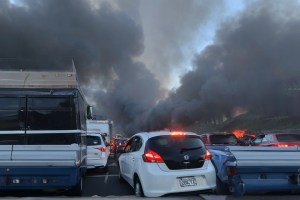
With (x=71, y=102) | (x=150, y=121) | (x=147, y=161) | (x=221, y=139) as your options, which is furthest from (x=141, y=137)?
(x=150, y=121)

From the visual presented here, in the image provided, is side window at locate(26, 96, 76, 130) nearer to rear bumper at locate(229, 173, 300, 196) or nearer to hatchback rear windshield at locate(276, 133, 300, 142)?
rear bumper at locate(229, 173, 300, 196)

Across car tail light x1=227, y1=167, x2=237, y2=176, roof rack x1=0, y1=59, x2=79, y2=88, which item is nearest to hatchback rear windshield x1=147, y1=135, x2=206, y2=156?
car tail light x1=227, y1=167, x2=237, y2=176

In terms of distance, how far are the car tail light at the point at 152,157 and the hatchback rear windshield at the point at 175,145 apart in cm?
8

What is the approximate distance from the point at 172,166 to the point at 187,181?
0.38 meters

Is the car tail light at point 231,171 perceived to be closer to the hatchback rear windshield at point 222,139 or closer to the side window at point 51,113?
the side window at point 51,113

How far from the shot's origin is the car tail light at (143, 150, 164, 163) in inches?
305

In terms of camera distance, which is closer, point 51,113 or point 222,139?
point 51,113

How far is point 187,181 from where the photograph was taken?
25.3 ft

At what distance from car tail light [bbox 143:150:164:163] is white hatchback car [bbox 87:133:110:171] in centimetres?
635

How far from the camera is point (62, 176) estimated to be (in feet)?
26.8

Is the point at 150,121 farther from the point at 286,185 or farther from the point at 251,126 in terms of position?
the point at 286,185

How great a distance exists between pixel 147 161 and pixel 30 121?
2.60 metres

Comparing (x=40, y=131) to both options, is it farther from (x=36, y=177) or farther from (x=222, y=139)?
(x=222, y=139)

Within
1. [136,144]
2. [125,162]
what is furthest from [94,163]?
[136,144]
